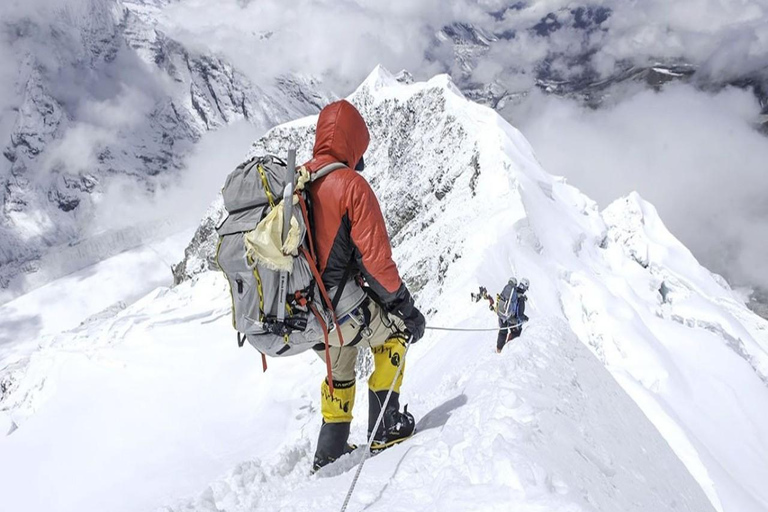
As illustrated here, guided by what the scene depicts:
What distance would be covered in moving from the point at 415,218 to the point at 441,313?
930 inches

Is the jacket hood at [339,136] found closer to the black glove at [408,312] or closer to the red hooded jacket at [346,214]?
the red hooded jacket at [346,214]

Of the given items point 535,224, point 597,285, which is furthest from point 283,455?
point 535,224

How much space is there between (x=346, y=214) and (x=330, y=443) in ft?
7.52

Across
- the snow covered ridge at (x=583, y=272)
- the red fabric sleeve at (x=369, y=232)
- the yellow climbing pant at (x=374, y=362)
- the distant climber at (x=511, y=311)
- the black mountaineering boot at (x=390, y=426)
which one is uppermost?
the red fabric sleeve at (x=369, y=232)

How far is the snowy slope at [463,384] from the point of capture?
356cm

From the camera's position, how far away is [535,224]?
27.8 metres

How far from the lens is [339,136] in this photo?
4.05 metres

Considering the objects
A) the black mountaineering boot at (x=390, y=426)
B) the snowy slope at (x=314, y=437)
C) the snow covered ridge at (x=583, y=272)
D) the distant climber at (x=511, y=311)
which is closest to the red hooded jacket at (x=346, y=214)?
the black mountaineering boot at (x=390, y=426)

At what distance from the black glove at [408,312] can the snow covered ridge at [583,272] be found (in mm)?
5548

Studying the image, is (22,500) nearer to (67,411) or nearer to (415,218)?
(67,411)

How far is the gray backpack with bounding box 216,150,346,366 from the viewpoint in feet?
11.8

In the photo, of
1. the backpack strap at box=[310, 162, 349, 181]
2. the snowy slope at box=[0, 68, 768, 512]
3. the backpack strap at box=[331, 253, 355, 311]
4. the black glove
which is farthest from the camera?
the black glove

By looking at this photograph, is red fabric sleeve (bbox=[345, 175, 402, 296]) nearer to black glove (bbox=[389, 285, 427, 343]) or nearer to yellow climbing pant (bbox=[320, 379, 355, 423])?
black glove (bbox=[389, 285, 427, 343])

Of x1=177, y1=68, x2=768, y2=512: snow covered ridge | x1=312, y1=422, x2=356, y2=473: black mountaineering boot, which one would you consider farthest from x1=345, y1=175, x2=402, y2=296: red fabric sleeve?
x1=177, y1=68, x2=768, y2=512: snow covered ridge
